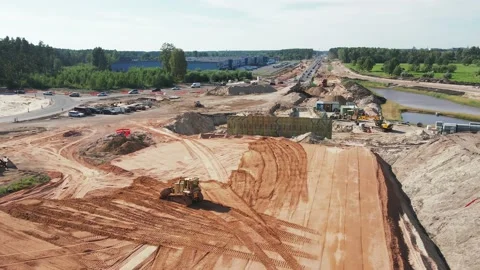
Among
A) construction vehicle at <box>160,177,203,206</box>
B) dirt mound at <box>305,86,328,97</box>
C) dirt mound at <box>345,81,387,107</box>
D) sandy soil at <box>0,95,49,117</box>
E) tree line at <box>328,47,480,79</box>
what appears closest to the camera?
construction vehicle at <box>160,177,203,206</box>

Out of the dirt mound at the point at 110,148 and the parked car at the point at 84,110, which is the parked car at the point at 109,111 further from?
the dirt mound at the point at 110,148

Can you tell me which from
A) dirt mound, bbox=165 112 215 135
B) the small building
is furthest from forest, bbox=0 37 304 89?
the small building

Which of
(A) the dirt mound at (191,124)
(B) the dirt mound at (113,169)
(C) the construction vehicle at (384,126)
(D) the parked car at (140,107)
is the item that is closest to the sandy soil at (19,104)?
(D) the parked car at (140,107)

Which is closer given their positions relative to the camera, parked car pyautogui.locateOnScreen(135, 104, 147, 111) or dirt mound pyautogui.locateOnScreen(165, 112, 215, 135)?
dirt mound pyautogui.locateOnScreen(165, 112, 215, 135)

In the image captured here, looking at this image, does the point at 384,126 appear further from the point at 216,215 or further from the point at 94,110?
the point at 94,110

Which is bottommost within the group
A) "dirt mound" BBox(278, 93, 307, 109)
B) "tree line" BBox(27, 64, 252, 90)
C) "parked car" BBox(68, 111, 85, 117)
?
"parked car" BBox(68, 111, 85, 117)

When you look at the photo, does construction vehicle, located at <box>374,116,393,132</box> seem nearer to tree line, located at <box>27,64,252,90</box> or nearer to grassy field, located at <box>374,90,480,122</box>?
grassy field, located at <box>374,90,480,122</box>

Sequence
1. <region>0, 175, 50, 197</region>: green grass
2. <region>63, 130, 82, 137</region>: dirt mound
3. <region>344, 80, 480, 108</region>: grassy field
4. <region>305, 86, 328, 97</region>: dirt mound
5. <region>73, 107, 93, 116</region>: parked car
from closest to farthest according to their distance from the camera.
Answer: <region>0, 175, 50, 197</region>: green grass
<region>63, 130, 82, 137</region>: dirt mound
<region>73, 107, 93, 116</region>: parked car
<region>305, 86, 328, 97</region>: dirt mound
<region>344, 80, 480, 108</region>: grassy field
